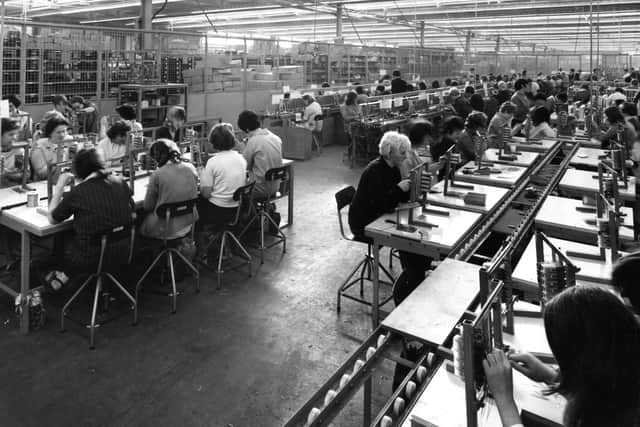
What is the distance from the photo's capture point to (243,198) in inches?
158

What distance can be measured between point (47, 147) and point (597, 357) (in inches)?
174

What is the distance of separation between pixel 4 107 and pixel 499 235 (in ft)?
11.1

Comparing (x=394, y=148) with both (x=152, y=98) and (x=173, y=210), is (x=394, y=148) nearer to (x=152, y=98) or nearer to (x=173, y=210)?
(x=173, y=210)

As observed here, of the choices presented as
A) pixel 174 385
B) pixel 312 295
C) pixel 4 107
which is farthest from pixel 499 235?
pixel 4 107

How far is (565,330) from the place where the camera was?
1.10 m

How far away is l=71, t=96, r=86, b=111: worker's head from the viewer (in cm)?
607

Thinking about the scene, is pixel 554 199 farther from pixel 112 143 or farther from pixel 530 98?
pixel 530 98

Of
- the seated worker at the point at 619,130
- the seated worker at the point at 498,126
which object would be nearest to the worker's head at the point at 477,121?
the seated worker at the point at 498,126

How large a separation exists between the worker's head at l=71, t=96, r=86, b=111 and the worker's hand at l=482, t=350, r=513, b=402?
20.2ft

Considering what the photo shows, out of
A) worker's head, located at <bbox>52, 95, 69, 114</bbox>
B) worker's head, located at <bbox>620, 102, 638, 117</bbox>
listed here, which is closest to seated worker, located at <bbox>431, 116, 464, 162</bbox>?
worker's head, located at <bbox>620, 102, 638, 117</bbox>

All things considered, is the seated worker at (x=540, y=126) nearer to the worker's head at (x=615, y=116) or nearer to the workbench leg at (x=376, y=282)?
the worker's head at (x=615, y=116)

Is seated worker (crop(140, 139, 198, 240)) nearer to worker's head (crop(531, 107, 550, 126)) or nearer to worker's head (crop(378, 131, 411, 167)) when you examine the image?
worker's head (crop(378, 131, 411, 167))

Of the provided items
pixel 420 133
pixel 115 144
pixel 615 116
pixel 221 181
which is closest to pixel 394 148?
pixel 420 133

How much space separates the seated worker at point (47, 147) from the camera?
4.11 meters
